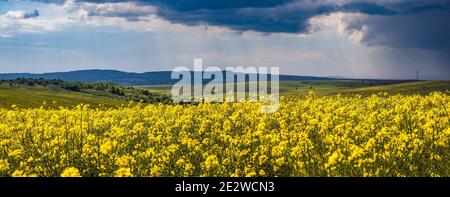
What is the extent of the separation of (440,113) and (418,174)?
7.21 m

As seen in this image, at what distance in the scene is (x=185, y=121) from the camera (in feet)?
58.2

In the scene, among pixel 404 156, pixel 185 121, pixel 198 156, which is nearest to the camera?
pixel 404 156

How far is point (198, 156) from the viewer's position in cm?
1164

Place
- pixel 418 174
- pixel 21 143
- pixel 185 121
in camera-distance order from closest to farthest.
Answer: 1. pixel 418 174
2. pixel 21 143
3. pixel 185 121

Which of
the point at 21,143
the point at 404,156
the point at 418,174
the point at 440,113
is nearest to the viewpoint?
the point at 418,174
